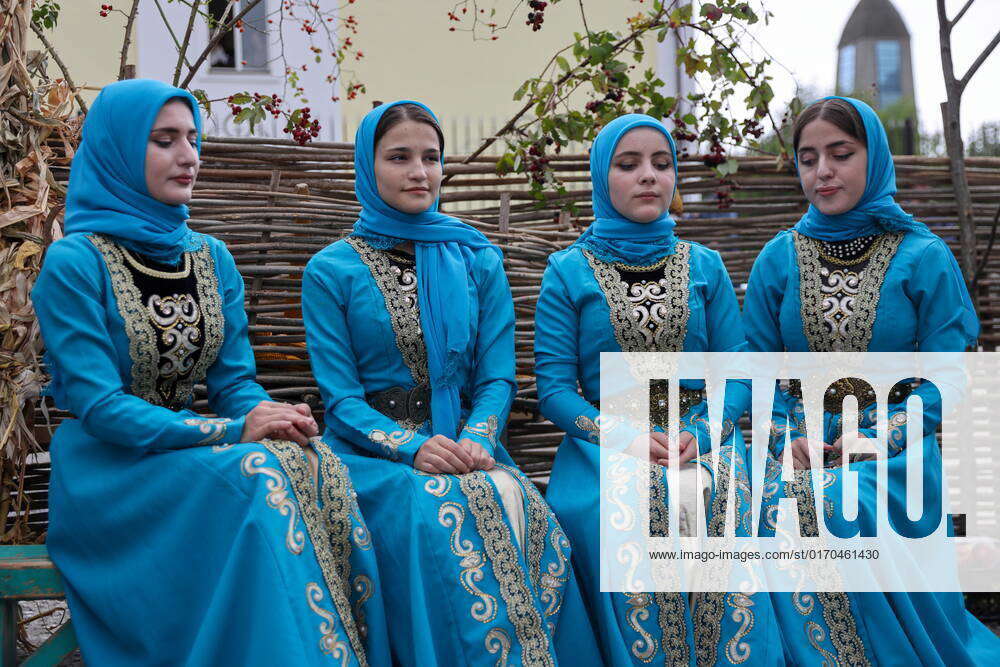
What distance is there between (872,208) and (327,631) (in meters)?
2.23

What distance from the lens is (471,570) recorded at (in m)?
2.75

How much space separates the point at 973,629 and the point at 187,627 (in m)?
2.39

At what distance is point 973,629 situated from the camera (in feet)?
10.9

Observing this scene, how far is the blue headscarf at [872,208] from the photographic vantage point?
11.4ft

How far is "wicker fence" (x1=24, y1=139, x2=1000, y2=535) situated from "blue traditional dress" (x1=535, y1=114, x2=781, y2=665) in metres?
0.56

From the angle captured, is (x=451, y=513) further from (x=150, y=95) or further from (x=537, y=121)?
(x=537, y=121)

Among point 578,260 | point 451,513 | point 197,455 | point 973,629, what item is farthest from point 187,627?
point 973,629

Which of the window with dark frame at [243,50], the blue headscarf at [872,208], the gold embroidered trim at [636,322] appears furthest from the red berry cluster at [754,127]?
the window with dark frame at [243,50]

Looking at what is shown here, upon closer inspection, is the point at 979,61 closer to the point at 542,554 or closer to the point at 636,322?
the point at 636,322

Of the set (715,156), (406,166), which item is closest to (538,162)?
(715,156)

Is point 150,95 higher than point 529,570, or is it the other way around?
point 150,95

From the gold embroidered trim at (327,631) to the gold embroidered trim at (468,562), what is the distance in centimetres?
37

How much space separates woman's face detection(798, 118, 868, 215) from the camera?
348cm

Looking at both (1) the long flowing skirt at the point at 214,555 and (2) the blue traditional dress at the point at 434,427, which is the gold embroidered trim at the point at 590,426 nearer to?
(2) the blue traditional dress at the point at 434,427
